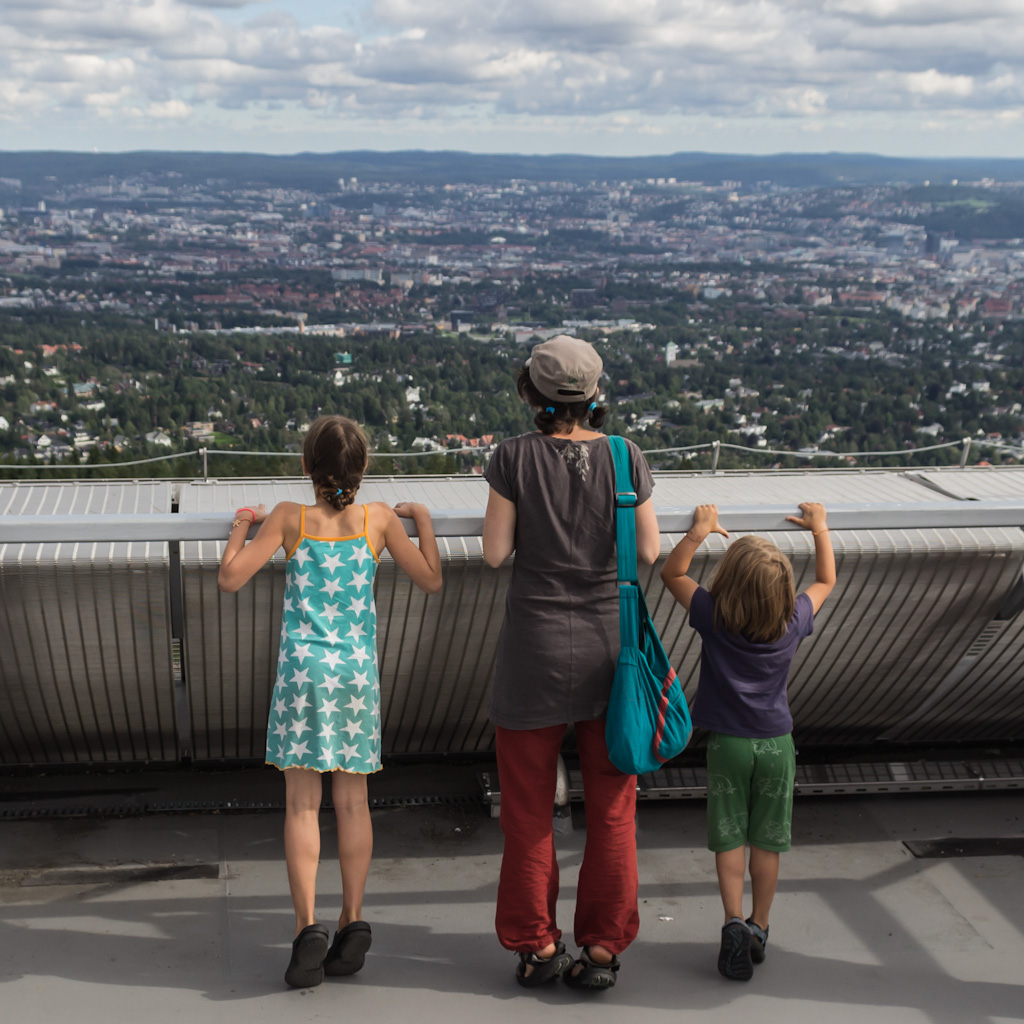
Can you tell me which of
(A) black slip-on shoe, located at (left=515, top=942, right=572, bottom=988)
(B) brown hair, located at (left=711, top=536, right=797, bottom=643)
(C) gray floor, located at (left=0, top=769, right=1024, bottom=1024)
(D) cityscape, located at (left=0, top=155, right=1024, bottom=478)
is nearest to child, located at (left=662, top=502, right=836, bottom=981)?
(B) brown hair, located at (left=711, top=536, right=797, bottom=643)

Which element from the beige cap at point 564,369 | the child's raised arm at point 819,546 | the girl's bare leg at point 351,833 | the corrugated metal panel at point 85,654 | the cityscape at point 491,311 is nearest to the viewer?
the beige cap at point 564,369

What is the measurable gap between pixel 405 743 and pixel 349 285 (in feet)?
249

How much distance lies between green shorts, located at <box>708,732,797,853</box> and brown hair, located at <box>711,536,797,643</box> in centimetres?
29

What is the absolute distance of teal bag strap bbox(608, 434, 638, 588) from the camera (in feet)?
7.30

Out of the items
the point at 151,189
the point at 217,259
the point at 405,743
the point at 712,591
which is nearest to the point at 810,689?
the point at 712,591

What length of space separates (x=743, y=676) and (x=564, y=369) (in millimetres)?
918

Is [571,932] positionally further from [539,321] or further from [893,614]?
[539,321]

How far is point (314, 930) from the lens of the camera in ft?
7.74

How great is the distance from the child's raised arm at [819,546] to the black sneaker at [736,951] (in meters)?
0.85

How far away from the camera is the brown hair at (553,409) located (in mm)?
2203

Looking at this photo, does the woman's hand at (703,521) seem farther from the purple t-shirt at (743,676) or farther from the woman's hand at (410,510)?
the woman's hand at (410,510)

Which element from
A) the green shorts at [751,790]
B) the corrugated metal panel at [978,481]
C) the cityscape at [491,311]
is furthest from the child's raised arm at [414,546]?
the cityscape at [491,311]

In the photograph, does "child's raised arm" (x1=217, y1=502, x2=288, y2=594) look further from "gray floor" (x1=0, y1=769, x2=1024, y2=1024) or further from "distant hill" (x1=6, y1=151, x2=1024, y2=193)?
"distant hill" (x1=6, y1=151, x2=1024, y2=193)

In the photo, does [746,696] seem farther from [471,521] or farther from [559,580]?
[471,521]
